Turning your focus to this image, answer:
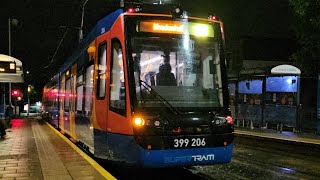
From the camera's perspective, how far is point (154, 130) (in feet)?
26.3

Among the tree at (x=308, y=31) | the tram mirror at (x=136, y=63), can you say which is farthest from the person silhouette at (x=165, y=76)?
the tree at (x=308, y=31)

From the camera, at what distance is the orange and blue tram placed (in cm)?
809

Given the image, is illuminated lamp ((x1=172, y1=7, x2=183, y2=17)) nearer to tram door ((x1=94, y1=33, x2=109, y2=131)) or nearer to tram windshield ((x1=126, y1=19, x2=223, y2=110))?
tram windshield ((x1=126, y1=19, x2=223, y2=110))

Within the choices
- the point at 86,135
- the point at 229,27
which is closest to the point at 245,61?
the point at 229,27

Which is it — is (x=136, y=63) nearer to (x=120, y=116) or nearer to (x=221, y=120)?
(x=120, y=116)

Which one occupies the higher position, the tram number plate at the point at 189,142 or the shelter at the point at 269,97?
the shelter at the point at 269,97

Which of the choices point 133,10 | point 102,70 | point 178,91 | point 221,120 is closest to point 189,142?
point 221,120

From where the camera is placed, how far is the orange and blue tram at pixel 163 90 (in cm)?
809

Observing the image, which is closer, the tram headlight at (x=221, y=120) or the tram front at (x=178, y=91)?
the tram front at (x=178, y=91)

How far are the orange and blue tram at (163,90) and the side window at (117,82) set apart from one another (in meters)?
0.02

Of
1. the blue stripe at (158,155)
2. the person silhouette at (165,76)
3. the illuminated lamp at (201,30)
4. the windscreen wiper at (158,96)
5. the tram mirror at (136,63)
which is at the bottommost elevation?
the blue stripe at (158,155)

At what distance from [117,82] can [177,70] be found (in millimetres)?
1200

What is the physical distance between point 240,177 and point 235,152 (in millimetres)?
4437

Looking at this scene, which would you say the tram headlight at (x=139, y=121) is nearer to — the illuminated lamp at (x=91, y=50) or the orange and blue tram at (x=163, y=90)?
the orange and blue tram at (x=163, y=90)
